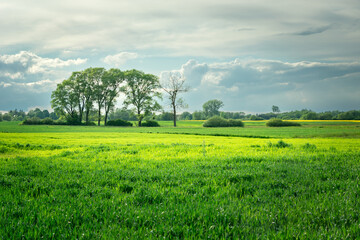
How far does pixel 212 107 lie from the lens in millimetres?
172000

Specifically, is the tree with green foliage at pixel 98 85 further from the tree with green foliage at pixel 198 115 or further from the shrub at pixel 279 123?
the tree with green foliage at pixel 198 115

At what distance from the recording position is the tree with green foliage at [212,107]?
171 metres

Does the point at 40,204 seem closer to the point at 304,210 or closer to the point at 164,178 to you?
the point at 164,178

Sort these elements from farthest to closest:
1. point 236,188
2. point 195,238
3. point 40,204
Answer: point 236,188 → point 40,204 → point 195,238

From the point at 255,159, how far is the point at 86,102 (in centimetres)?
9527

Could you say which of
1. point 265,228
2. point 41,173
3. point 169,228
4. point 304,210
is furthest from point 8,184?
point 304,210

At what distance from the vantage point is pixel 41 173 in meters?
8.80

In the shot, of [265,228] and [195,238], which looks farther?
[265,228]

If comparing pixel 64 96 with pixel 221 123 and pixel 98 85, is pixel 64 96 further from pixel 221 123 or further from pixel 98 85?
pixel 221 123

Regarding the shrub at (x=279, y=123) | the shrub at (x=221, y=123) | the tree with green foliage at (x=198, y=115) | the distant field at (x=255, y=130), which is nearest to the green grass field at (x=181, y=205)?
the distant field at (x=255, y=130)

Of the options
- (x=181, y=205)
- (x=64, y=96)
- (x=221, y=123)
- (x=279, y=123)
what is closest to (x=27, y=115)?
(x=64, y=96)

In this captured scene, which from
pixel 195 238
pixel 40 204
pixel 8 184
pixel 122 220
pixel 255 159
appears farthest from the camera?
pixel 255 159

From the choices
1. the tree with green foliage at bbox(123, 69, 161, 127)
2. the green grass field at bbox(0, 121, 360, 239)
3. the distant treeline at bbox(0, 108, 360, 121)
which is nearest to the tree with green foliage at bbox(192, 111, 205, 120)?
the distant treeline at bbox(0, 108, 360, 121)

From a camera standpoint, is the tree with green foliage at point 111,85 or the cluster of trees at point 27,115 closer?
the tree with green foliage at point 111,85
